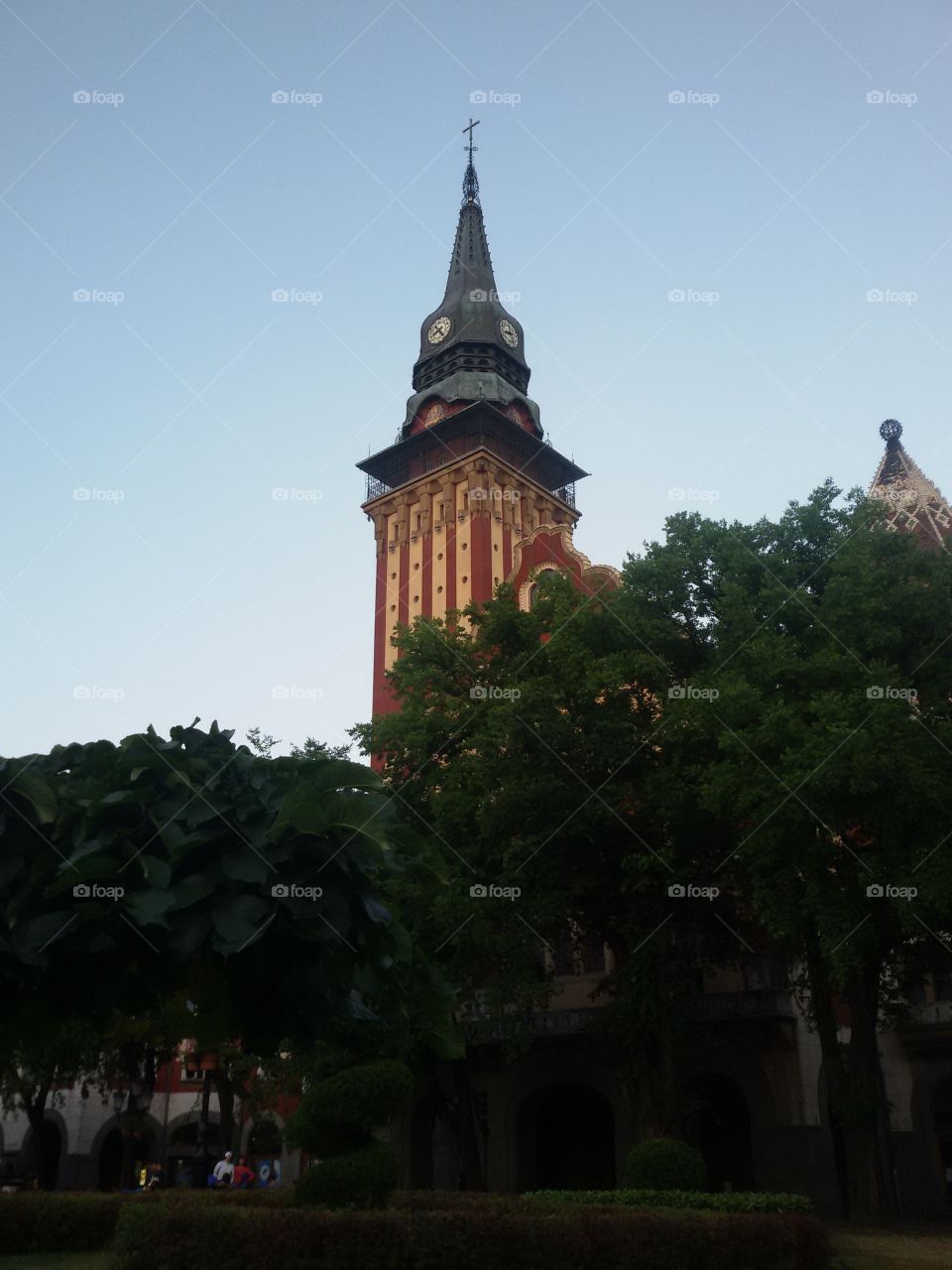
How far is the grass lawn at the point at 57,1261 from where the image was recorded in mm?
14789

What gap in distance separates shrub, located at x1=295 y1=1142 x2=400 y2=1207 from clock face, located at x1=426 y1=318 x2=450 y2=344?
5493 centimetres

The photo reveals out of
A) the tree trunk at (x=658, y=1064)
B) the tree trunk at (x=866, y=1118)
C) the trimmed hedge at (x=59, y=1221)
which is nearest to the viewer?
the trimmed hedge at (x=59, y=1221)

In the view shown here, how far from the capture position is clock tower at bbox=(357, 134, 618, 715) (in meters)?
50.4

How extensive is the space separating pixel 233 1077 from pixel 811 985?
16945mm

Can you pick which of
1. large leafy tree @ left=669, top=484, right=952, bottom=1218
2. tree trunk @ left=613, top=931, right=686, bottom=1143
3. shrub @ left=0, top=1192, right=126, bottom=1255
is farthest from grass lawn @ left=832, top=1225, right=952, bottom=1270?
tree trunk @ left=613, top=931, right=686, bottom=1143

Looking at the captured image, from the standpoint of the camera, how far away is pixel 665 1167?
67.1 feet

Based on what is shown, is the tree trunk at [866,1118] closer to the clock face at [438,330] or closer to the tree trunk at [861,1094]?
the tree trunk at [861,1094]

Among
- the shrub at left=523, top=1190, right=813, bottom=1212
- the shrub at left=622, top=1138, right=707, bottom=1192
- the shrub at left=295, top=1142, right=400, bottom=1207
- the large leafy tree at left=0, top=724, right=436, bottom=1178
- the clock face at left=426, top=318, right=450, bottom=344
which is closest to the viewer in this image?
the large leafy tree at left=0, top=724, right=436, bottom=1178

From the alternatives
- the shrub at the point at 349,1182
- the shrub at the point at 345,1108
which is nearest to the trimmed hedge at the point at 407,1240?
the shrub at the point at 349,1182

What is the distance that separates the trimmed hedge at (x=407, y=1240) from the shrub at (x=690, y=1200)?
10.3 ft

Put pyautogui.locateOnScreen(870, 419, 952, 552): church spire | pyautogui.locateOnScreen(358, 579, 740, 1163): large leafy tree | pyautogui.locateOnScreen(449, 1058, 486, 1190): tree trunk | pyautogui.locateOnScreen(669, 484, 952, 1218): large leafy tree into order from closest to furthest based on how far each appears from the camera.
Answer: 1. pyautogui.locateOnScreen(669, 484, 952, 1218): large leafy tree
2. pyautogui.locateOnScreen(358, 579, 740, 1163): large leafy tree
3. pyautogui.locateOnScreen(449, 1058, 486, 1190): tree trunk
4. pyautogui.locateOnScreen(870, 419, 952, 552): church spire

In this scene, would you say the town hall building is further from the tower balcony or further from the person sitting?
the person sitting

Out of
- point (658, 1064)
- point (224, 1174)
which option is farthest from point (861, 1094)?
point (224, 1174)

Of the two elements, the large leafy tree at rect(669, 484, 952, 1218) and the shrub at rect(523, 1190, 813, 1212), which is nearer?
the shrub at rect(523, 1190, 813, 1212)
